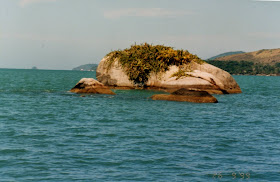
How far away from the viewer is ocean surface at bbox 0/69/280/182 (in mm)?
10391

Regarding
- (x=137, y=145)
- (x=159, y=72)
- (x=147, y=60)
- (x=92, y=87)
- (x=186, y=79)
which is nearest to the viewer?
(x=137, y=145)

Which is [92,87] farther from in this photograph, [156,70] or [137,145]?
[137,145]

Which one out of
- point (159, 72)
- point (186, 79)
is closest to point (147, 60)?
point (159, 72)

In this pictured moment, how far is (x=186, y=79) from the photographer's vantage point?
120 feet

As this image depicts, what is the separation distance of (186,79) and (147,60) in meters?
6.27

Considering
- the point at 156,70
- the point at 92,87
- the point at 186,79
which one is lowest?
the point at 92,87

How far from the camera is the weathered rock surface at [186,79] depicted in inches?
1439

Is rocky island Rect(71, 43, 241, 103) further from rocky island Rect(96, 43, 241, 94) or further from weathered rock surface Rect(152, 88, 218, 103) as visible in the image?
weathered rock surface Rect(152, 88, 218, 103)

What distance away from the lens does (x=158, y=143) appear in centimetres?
1401

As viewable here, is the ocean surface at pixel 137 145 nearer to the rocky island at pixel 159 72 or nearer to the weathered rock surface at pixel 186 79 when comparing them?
the weathered rock surface at pixel 186 79

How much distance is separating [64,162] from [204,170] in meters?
4.00

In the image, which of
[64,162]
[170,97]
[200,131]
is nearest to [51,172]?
[64,162]

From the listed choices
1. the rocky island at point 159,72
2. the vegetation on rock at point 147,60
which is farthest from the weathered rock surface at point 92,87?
the vegetation on rock at point 147,60

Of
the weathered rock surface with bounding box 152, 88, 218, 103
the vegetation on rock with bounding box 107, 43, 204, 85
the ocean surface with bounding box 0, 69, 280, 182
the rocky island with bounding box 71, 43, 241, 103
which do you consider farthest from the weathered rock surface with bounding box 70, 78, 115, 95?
the ocean surface with bounding box 0, 69, 280, 182
